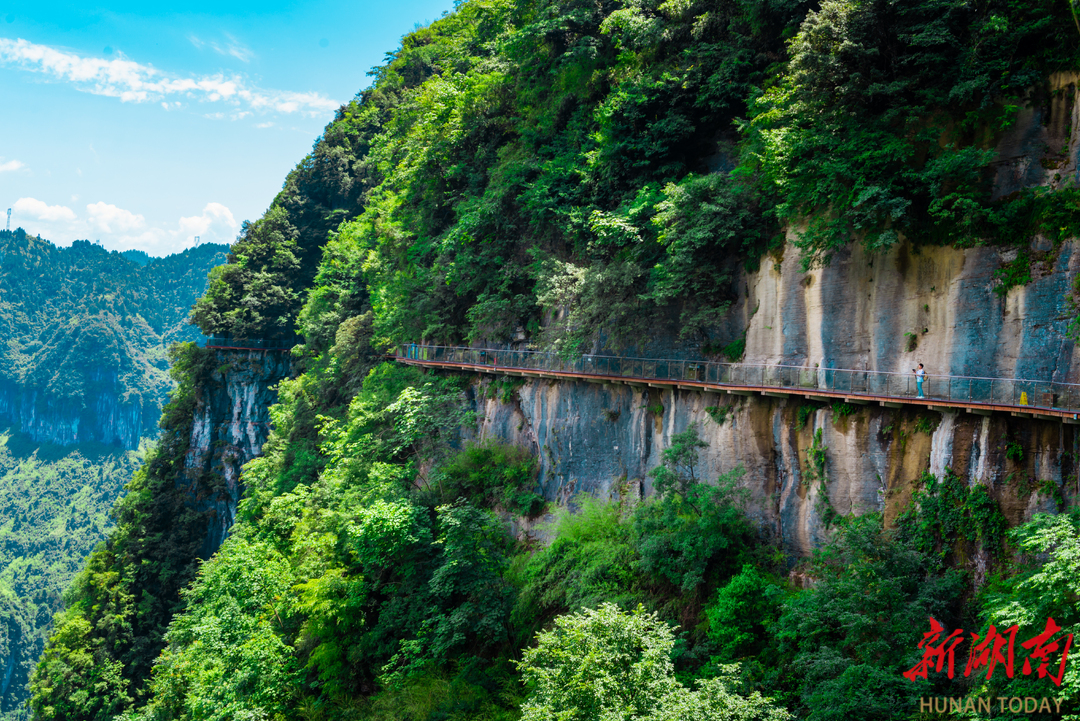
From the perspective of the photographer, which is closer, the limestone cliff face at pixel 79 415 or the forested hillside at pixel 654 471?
the forested hillside at pixel 654 471

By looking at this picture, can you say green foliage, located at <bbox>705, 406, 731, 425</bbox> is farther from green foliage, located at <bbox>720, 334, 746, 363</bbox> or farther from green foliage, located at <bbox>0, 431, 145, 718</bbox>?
green foliage, located at <bbox>0, 431, 145, 718</bbox>

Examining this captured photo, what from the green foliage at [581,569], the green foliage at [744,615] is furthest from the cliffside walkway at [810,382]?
the green foliage at [744,615]

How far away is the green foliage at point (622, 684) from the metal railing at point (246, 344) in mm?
45082

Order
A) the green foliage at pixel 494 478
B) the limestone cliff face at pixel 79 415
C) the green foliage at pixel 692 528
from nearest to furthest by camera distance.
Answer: the green foliage at pixel 692 528, the green foliage at pixel 494 478, the limestone cliff face at pixel 79 415

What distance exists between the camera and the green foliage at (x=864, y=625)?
11023 mm

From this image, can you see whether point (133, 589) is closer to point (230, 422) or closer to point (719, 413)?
point (230, 422)

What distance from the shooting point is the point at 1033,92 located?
12984 millimetres

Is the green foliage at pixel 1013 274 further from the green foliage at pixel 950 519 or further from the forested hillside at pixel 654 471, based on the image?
the green foliage at pixel 950 519

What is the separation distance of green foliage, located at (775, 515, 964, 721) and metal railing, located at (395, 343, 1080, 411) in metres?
2.75

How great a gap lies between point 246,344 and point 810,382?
46.0 m

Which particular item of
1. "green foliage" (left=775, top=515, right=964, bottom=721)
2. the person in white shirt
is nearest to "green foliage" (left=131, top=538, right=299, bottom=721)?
"green foliage" (left=775, top=515, right=964, bottom=721)

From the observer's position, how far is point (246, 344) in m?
52.3

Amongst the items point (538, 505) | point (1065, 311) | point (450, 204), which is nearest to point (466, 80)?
point (450, 204)

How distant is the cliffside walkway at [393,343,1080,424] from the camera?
1177 centimetres
